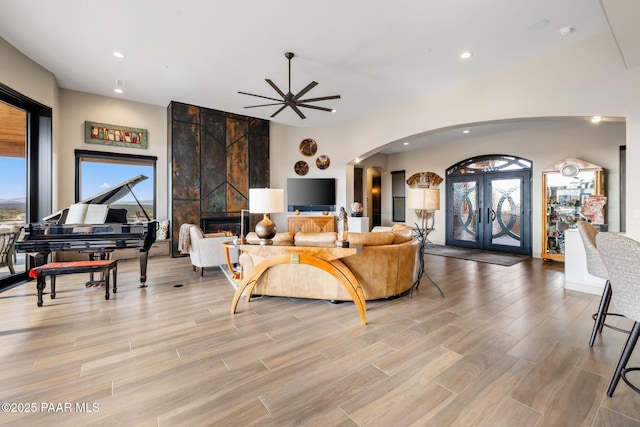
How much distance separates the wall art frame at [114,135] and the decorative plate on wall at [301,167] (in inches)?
151

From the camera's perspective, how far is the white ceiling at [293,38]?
10.4 ft

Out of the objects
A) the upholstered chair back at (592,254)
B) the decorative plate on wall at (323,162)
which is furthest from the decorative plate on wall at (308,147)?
the upholstered chair back at (592,254)

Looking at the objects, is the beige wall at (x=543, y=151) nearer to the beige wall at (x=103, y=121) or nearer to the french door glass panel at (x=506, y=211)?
the french door glass panel at (x=506, y=211)

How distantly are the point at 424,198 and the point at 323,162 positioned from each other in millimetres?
4606

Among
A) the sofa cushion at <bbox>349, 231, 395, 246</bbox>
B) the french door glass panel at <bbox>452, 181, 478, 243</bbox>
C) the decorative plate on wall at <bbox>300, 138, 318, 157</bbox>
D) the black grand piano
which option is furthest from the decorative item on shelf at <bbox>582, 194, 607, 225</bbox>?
the black grand piano

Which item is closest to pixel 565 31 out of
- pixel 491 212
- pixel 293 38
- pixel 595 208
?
pixel 595 208

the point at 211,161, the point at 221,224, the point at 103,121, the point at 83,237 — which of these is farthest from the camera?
the point at 221,224

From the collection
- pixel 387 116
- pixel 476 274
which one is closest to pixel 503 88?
pixel 387 116

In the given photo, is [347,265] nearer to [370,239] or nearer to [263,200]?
[370,239]

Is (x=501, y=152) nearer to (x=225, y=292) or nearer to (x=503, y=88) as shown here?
(x=503, y=88)

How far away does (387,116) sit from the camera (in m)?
6.38

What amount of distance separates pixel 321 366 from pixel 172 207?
18.4ft

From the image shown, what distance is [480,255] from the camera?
6594 millimetres

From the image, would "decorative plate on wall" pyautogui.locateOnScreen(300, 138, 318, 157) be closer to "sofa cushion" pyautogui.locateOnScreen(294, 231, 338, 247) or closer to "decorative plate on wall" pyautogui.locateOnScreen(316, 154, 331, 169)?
"decorative plate on wall" pyautogui.locateOnScreen(316, 154, 331, 169)
